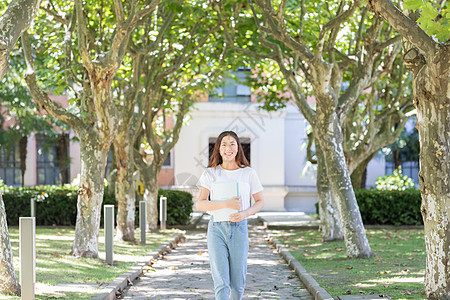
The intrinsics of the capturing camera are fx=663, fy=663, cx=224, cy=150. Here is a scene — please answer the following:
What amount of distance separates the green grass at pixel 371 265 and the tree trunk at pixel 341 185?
1.00ft

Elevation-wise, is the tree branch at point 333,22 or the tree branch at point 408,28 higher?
the tree branch at point 333,22

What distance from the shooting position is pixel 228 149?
6066mm

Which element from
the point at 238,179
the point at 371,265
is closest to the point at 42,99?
the point at 371,265

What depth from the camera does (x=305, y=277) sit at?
393 inches

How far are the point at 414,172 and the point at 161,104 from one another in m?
18.2

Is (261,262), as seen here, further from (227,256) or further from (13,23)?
(227,256)

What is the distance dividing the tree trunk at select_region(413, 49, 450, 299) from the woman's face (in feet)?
8.12

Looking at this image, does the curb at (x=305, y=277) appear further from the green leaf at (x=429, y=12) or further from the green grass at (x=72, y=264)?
the green leaf at (x=429, y=12)

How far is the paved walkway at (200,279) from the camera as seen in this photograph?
913 centimetres

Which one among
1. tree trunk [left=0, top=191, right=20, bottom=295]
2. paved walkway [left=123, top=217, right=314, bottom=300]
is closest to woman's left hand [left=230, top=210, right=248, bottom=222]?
tree trunk [left=0, top=191, right=20, bottom=295]

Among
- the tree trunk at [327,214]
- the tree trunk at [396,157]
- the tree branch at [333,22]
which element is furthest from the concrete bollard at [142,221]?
the tree trunk at [396,157]

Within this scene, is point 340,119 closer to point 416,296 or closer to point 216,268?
point 416,296

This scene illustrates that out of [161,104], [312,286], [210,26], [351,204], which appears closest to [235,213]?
[312,286]

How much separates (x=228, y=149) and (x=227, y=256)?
97cm
